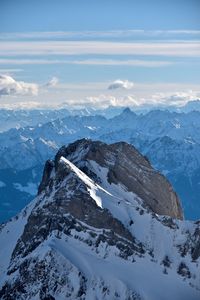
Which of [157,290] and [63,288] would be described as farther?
[157,290]

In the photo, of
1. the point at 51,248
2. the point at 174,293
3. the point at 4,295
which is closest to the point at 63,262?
the point at 51,248

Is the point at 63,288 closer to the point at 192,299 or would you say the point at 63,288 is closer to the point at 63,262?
the point at 63,262

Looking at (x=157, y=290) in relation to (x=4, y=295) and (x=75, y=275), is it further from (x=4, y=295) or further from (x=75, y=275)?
(x=4, y=295)

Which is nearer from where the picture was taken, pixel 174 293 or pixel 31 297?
pixel 31 297

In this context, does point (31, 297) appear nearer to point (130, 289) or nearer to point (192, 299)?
point (130, 289)

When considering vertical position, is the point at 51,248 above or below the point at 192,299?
above

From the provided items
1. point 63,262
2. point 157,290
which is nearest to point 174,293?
point 157,290

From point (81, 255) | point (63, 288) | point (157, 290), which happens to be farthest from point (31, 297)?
point (157, 290)
